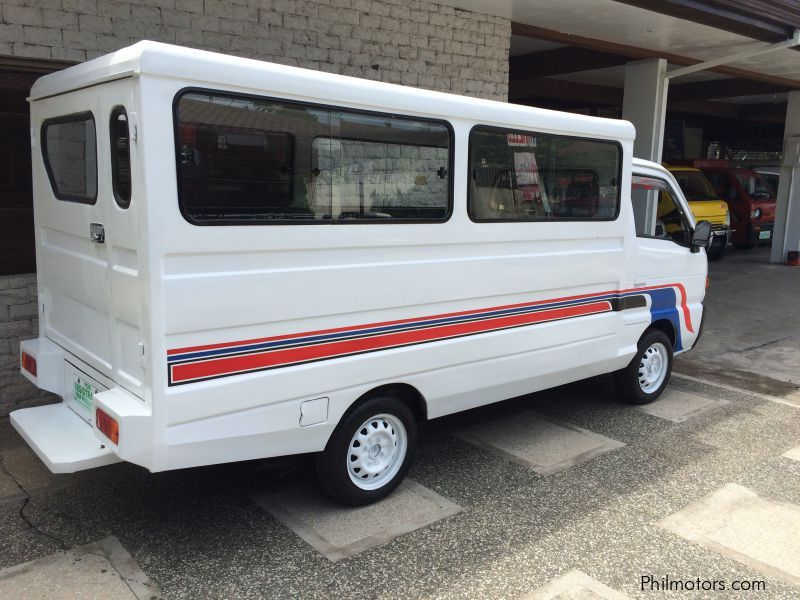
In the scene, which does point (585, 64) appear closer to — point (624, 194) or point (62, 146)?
point (624, 194)

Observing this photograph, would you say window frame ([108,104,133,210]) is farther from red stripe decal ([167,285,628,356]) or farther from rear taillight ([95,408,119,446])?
rear taillight ([95,408,119,446])

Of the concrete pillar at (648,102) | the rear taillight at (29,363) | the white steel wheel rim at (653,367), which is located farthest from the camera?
the concrete pillar at (648,102)

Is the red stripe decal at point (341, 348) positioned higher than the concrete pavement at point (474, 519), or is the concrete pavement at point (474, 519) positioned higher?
the red stripe decal at point (341, 348)

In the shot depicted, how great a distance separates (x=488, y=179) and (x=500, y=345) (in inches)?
41.5

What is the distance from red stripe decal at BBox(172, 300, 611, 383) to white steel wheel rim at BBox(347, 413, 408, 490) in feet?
1.49

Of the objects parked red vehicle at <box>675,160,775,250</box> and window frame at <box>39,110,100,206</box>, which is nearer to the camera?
window frame at <box>39,110,100,206</box>

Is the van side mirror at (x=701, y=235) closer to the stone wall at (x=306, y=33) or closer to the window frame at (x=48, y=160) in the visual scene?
the stone wall at (x=306, y=33)

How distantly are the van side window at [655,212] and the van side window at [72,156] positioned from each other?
3.96 m

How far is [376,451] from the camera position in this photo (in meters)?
3.93

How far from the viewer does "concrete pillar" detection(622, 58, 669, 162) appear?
32.6 feet

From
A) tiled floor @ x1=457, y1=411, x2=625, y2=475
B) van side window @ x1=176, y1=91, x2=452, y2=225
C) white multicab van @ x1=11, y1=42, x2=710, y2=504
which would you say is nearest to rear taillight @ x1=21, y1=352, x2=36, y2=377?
white multicab van @ x1=11, y1=42, x2=710, y2=504

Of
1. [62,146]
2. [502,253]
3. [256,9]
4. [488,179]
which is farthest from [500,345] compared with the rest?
[256,9]

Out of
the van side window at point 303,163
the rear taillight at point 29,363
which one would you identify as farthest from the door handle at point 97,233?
the rear taillight at point 29,363

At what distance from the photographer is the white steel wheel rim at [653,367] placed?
5.70 meters
